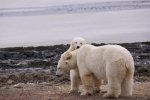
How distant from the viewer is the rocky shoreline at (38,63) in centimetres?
1389

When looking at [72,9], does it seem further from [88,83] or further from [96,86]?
[88,83]

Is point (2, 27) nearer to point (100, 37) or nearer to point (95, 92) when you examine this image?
point (100, 37)

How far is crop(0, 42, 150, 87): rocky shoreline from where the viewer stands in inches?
547

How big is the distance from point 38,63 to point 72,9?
14184 millimetres

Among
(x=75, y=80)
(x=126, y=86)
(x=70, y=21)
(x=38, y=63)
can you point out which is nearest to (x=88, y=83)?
(x=75, y=80)

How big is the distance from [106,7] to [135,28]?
8.64 meters

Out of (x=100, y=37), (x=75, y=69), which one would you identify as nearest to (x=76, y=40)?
(x=75, y=69)

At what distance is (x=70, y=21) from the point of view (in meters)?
25.0

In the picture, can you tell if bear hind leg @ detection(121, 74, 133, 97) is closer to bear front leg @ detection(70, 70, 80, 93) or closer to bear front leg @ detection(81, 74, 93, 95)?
bear front leg @ detection(81, 74, 93, 95)

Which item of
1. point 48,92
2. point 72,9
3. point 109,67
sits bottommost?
point 48,92

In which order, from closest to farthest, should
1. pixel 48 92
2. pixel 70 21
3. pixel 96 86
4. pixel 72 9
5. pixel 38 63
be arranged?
pixel 96 86
pixel 48 92
pixel 38 63
pixel 70 21
pixel 72 9

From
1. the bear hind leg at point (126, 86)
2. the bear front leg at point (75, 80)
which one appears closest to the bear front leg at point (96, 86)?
the bear front leg at point (75, 80)

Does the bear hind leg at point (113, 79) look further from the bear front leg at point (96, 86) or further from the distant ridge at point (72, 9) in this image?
the distant ridge at point (72, 9)

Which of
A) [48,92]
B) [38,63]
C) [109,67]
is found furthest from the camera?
[38,63]
